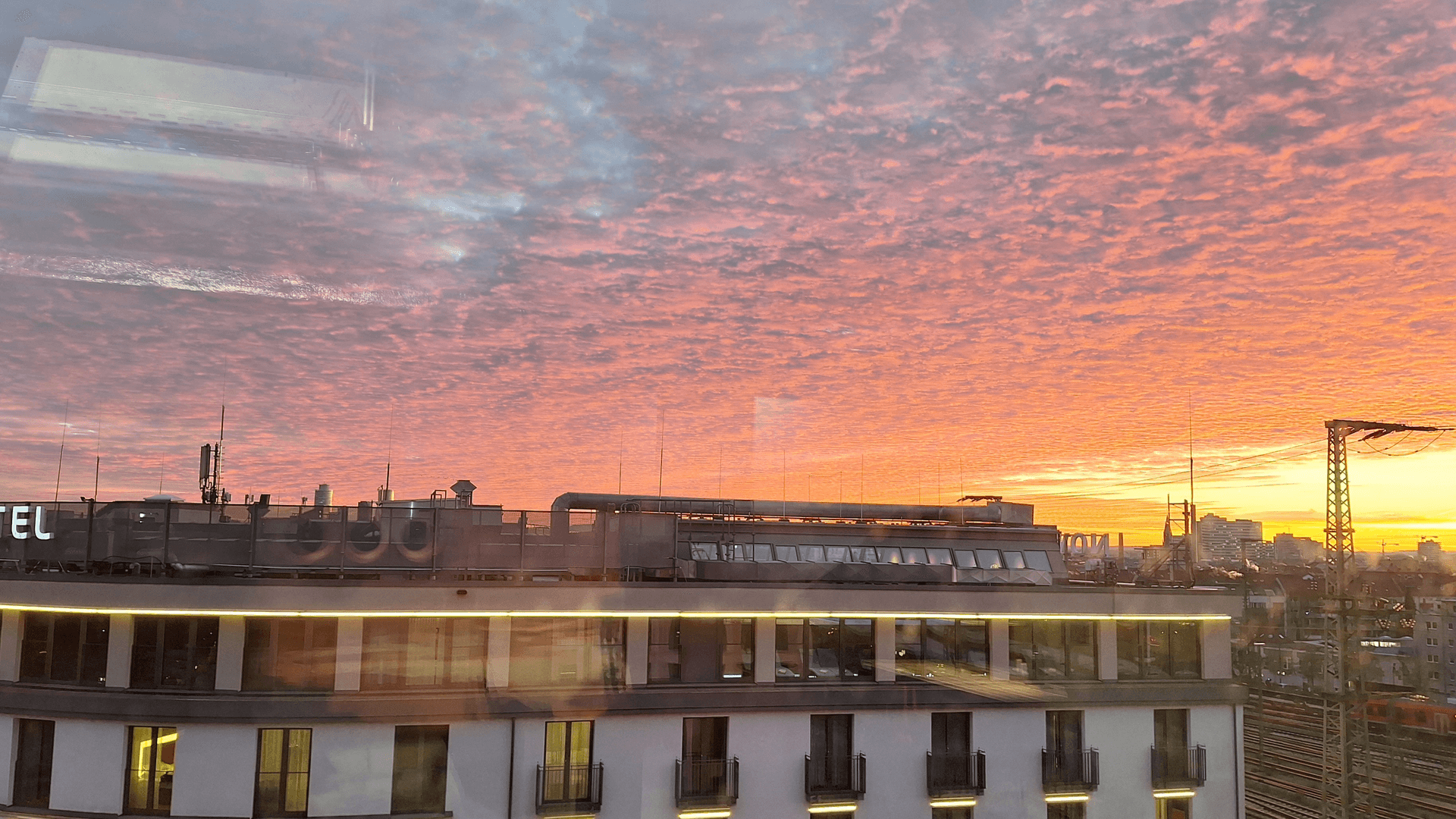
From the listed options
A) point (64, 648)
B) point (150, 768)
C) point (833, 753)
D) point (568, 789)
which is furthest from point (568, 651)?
point (64, 648)

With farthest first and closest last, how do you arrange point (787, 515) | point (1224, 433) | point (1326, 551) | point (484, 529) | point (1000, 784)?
1. point (787, 515)
2. point (1326, 551)
3. point (1224, 433)
4. point (1000, 784)
5. point (484, 529)

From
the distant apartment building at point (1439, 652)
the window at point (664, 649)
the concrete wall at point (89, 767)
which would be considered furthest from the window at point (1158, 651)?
the distant apartment building at point (1439, 652)

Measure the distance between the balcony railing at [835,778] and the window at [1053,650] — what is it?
280 centimetres

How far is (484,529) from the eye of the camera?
11.8 m

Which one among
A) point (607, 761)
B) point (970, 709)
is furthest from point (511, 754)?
point (970, 709)

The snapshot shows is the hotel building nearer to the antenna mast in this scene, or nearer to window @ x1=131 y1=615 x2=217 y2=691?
window @ x1=131 y1=615 x2=217 y2=691

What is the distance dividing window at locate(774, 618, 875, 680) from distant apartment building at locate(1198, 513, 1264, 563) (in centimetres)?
993

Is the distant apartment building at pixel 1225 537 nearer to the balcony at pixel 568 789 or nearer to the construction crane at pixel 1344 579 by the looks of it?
the construction crane at pixel 1344 579

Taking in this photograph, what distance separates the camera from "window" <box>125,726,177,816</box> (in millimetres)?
10461

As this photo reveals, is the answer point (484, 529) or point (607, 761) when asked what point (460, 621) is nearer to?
point (484, 529)

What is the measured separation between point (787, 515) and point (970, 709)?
12.1 meters

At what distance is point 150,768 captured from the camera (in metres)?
10.5

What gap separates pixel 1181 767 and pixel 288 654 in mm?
12718

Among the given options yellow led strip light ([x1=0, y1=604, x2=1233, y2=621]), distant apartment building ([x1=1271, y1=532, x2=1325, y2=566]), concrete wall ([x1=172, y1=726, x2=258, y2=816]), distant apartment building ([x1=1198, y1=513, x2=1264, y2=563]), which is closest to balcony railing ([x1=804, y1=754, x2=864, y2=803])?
yellow led strip light ([x1=0, y1=604, x2=1233, y2=621])
